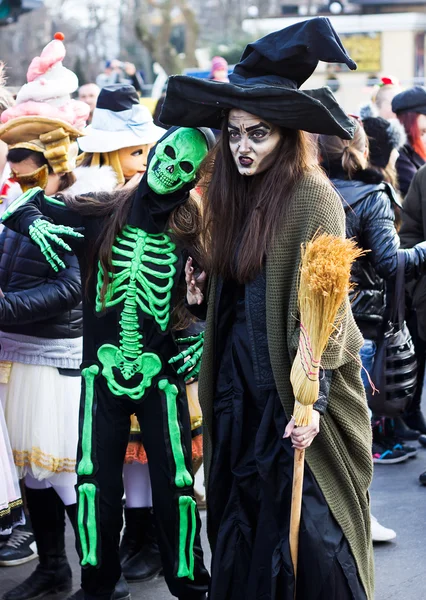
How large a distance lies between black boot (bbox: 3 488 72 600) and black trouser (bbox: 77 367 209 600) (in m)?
0.53

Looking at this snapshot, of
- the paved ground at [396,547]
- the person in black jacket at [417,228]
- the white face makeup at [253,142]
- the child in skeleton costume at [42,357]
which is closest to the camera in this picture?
the white face makeup at [253,142]

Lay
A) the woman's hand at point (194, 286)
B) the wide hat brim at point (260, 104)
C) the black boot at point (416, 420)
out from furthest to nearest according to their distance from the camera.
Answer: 1. the black boot at point (416, 420)
2. the woman's hand at point (194, 286)
3. the wide hat brim at point (260, 104)

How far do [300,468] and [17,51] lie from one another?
37409mm

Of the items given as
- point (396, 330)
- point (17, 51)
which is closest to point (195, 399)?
point (396, 330)

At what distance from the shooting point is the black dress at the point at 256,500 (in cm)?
313

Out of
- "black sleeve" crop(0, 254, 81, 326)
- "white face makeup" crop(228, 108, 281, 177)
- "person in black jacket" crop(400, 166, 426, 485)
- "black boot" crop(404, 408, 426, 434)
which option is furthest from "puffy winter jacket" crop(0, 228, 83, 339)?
"black boot" crop(404, 408, 426, 434)

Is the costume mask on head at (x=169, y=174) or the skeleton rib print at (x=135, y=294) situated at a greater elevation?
the costume mask on head at (x=169, y=174)

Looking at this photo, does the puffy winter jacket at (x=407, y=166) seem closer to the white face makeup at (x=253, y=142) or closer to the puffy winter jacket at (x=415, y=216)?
the puffy winter jacket at (x=415, y=216)

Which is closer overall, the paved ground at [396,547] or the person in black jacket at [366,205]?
the paved ground at [396,547]

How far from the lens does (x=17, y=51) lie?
38344mm

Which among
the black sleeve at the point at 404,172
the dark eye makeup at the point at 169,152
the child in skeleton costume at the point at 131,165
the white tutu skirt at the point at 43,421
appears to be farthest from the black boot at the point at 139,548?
the black sleeve at the point at 404,172

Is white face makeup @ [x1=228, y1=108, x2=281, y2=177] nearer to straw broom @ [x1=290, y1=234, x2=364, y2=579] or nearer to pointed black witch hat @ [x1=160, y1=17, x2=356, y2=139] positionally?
pointed black witch hat @ [x1=160, y1=17, x2=356, y2=139]

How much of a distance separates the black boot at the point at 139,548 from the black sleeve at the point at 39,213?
1.36 metres

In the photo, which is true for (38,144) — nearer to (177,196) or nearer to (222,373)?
(177,196)
